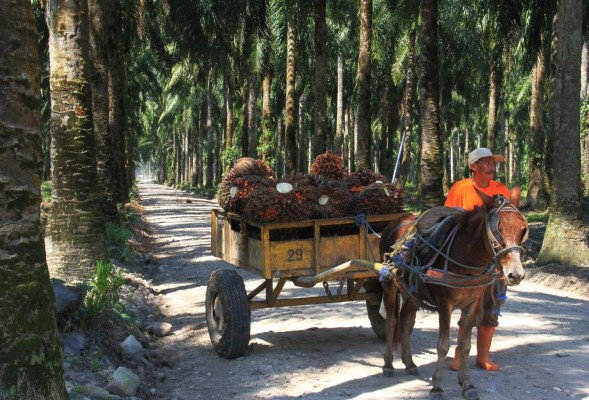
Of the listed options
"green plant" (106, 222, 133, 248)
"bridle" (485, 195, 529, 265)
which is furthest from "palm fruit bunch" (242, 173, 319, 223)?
"green plant" (106, 222, 133, 248)

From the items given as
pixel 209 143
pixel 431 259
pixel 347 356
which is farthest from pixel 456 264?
pixel 209 143

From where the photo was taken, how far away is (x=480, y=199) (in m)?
5.80

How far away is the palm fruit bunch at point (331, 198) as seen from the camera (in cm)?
681

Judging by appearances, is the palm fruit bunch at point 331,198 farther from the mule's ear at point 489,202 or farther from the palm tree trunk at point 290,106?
the palm tree trunk at point 290,106

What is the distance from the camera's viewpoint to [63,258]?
9891 millimetres

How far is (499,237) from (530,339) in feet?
10.8

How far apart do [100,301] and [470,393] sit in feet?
13.7

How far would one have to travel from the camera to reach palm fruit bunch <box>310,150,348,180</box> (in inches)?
300

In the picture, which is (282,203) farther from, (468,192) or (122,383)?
(122,383)

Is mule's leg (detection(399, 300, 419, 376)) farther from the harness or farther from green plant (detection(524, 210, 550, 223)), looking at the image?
green plant (detection(524, 210, 550, 223))

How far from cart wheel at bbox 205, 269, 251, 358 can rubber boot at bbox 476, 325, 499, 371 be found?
8.00 ft

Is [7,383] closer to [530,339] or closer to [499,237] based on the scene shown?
[499,237]

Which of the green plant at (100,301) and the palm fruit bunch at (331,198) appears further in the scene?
the green plant at (100,301)

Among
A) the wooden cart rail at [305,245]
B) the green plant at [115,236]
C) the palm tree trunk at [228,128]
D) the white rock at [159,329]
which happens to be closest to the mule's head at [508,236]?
the wooden cart rail at [305,245]
